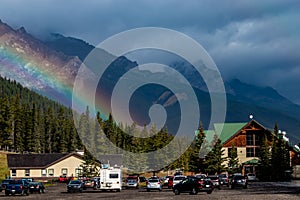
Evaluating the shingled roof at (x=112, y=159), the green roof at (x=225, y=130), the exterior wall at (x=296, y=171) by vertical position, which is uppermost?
the green roof at (x=225, y=130)

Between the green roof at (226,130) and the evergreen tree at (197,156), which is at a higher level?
the green roof at (226,130)

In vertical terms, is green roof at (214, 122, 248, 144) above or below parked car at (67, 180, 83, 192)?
above

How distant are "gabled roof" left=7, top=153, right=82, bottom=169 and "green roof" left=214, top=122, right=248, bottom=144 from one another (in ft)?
118

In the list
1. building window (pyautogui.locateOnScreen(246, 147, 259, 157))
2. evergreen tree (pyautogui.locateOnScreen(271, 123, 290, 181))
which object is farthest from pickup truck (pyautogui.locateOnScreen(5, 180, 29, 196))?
building window (pyautogui.locateOnScreen(246, 147, 259, 157))

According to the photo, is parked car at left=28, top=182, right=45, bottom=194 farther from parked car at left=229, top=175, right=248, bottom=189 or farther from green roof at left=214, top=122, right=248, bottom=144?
green roof at left=214, top=122, right=248, bottom=144

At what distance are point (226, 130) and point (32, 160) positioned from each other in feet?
163

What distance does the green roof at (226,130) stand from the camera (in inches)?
5132

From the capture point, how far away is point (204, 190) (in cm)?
5484

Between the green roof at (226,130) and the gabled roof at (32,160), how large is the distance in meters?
36.0

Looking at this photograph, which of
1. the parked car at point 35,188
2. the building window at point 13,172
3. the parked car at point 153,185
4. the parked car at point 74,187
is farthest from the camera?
the building window at point 13,172

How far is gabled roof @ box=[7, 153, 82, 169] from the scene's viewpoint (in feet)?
395

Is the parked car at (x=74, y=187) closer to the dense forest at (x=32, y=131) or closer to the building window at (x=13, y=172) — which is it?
the building window at (x=13, y=172)

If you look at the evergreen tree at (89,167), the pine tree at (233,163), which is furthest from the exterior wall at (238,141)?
the evergreen tree at (89,167)

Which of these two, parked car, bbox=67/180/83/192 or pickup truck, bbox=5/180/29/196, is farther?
parked car, bbox=67/180/83/192
